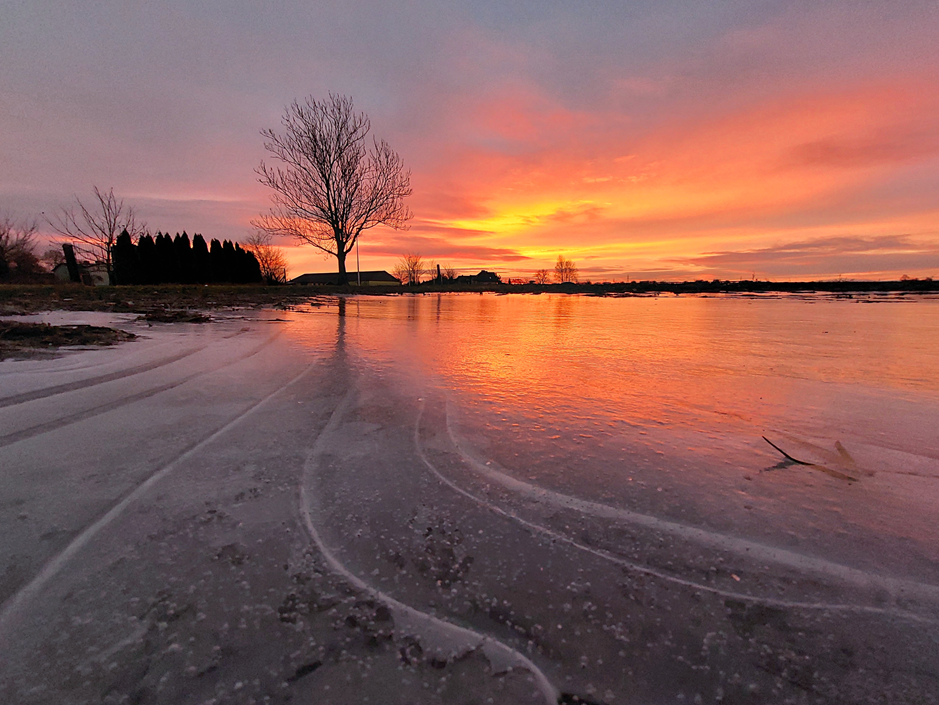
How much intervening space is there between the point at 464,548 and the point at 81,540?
4.09 ft

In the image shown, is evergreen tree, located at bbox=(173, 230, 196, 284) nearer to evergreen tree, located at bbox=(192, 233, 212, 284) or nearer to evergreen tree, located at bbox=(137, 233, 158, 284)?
evergreen tree, located at bbox=(192, 233, 212, 284)

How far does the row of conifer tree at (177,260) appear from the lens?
31.8 metres

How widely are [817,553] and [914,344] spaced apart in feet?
22.0

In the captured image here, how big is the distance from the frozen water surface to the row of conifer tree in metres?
36.3

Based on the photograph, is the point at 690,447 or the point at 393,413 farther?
the point at 393,413

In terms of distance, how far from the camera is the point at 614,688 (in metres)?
0.88

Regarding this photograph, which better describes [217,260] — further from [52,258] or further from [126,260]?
[52,258]

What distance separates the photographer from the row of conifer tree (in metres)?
31.8

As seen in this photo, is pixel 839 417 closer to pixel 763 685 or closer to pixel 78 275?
pixel 763 685

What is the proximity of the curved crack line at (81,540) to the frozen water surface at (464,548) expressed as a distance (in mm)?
12

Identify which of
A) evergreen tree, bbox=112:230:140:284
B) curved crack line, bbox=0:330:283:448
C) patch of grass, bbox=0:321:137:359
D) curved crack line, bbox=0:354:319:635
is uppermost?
evergreen tree, bbox=112:230:140:284

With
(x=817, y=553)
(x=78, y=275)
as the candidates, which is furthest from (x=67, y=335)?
(x=78, y=275)

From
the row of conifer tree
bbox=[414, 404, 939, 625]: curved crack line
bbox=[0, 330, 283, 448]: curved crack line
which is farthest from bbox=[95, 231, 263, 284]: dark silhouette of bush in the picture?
bbox=[414, 404, 939, 625]: curved crack line

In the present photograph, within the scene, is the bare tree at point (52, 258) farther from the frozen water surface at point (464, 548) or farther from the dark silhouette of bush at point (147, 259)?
the frozen water surface at point (464, 548)
